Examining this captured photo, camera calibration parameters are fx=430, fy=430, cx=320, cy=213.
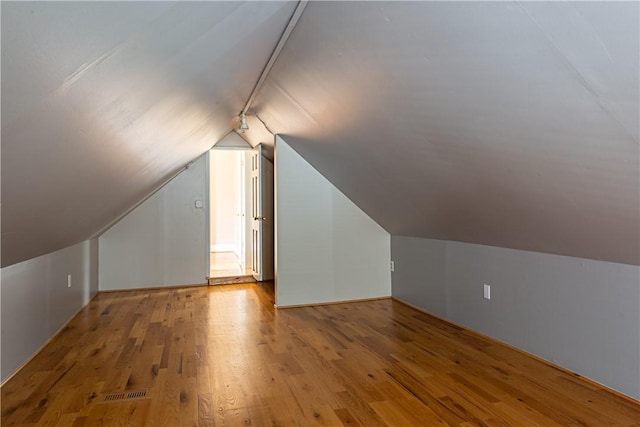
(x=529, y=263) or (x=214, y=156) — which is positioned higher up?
(x=214, y=156)

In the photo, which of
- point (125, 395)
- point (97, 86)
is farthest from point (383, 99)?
point (125, 395)

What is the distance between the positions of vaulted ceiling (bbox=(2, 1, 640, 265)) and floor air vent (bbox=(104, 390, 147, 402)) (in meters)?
0.98

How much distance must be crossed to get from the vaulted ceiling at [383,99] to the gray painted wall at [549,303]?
0.16 meters

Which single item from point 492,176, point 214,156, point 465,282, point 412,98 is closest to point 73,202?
point 412,98

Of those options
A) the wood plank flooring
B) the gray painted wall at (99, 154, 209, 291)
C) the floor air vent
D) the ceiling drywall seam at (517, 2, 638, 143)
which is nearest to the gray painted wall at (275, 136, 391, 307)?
the wood plank flooring

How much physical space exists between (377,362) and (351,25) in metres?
2.13

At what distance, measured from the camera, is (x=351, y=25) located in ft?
6.48

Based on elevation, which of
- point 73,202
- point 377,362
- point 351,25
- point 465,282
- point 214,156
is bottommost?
point 377,362

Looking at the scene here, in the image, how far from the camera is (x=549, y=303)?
9.43 ft

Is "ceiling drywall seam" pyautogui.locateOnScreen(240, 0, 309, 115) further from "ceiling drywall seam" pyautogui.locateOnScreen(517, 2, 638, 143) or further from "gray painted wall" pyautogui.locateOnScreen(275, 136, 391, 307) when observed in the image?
"gray painted wall" pyautogui.locateOnScreen(275, 136, 391, 307)

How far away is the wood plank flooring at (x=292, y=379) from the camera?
2.18 m

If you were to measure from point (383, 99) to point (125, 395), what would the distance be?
2.21 metres

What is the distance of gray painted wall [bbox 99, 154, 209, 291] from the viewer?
18.2 ft

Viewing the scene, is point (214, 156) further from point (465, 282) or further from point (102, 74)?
point (102, 74)
